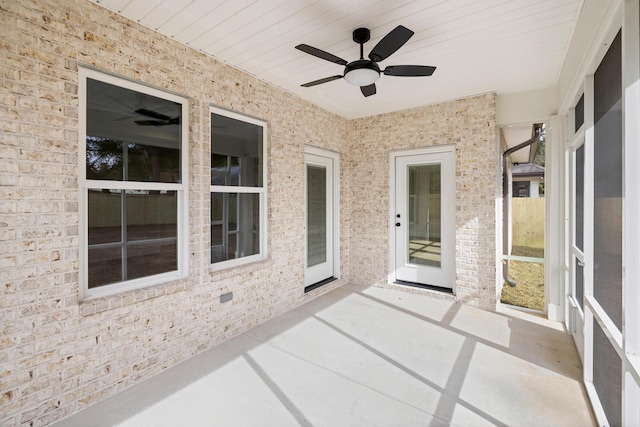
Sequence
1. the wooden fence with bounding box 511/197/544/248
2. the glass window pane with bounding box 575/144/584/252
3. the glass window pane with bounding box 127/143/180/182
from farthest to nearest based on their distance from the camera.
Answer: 1. the wooden fence with bounding box 511/197/544/248
2. the glass window pane with bounding box 575/144/584/252
3. the glass window pane with bounding box 127/143/180/182

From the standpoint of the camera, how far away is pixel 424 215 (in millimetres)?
5098

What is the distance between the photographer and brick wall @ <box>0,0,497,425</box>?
204 centimetres

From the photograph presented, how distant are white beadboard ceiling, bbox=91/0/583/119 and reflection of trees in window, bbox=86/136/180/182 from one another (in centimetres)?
106

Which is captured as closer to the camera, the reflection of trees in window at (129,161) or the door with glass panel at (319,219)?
the reflection of trees in window at (129,161)

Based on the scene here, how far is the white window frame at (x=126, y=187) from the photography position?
2.40m

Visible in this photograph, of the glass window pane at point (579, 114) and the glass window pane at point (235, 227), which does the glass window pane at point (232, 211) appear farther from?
the glass window pane at point (579, 114)

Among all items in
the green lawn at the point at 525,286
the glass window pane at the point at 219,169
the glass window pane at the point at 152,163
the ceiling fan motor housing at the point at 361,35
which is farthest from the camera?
the green lawn at the point at 525,286

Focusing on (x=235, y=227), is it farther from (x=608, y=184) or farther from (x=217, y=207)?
(x=608, y=184)

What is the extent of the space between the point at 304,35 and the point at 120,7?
1492 millimetres

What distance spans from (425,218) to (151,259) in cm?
400

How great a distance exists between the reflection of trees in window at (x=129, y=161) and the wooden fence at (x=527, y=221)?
18.0 feet

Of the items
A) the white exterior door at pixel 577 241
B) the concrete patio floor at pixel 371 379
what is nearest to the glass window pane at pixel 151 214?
the concrete patio floor at pixel 371 379

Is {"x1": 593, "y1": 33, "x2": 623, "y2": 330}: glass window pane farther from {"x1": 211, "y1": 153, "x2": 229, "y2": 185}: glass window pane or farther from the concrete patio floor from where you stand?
{"x1": 211, "y1": 153, "x2": 229, "y2": 185}: glass window pane

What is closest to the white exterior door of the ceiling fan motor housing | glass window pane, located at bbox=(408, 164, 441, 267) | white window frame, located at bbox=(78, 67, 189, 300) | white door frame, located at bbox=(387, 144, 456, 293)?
white door frame, located at bbox=(387, 144, 456, 293)
